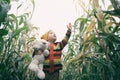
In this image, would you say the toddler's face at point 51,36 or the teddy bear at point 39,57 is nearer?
the teddy bear at point 39,57

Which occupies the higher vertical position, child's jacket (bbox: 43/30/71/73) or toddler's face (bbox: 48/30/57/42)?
toddler's face (bbox: 48/30/57/42)

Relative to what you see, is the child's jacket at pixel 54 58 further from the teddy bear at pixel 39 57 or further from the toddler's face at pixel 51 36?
the teddy bear at pixel 39 57

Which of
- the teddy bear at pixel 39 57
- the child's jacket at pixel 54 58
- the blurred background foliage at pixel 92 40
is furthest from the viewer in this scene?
the child's jacket at pixel 54 58

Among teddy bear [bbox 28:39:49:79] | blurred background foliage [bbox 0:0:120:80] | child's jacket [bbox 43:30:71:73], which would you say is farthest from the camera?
child's jacket [bbox 43:30:71:73]

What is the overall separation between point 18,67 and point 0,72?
0.35 meters

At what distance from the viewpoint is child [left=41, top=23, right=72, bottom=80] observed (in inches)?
104

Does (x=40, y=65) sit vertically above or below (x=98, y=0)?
below

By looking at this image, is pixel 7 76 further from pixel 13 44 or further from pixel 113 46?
pixel 113 46

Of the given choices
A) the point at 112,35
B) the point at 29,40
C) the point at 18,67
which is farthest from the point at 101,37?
the point at 29,40

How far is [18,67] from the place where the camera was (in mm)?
2600

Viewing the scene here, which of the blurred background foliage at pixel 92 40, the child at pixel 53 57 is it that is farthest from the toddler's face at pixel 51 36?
the blurred background foliage at pixel 92 40

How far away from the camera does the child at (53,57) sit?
2.65 meters

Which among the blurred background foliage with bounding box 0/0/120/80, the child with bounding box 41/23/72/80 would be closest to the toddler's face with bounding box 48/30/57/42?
the child with bounding box 41/23/72/80

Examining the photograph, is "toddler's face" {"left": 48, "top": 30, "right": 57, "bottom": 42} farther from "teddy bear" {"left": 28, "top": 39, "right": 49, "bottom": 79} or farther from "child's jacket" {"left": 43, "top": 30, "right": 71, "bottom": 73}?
"teddy bear" {"left": 28, "top": 39, "right": 49, "bottom": 79}
